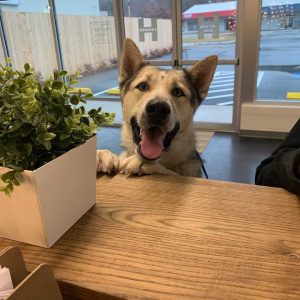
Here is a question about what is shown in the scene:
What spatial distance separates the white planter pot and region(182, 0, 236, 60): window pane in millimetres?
4022

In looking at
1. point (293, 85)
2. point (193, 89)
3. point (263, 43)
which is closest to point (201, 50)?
point (263, 43)

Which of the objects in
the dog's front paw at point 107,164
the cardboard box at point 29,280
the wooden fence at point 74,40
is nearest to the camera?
the cardboard box at point 29,280

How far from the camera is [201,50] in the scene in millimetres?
4387

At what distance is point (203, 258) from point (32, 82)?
0.40 meters

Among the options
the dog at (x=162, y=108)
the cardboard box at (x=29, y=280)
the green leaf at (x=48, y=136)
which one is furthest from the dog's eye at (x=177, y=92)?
the cardboard box at (x=29, y=280)

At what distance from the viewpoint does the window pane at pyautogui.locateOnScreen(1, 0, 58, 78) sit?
5082 millimetres

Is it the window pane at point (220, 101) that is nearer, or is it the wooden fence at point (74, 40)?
the window pane at point (220, 101)

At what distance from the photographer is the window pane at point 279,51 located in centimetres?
387

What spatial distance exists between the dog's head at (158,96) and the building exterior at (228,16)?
2937mm

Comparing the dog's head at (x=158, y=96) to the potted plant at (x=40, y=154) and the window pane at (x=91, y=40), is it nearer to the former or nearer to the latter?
the potted plant at (x=40, y=154)

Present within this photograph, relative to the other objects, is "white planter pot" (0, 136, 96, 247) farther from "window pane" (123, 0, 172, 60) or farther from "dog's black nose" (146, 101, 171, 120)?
"window pane" (123, 0, 172, 60)

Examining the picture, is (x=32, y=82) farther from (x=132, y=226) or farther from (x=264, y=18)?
(x=264, y=18)

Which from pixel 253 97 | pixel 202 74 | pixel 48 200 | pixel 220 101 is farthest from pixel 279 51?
pixel 48 200

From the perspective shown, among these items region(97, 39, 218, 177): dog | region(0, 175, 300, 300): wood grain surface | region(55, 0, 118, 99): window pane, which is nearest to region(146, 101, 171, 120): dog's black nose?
region(97, 39, 218, 177): dog
